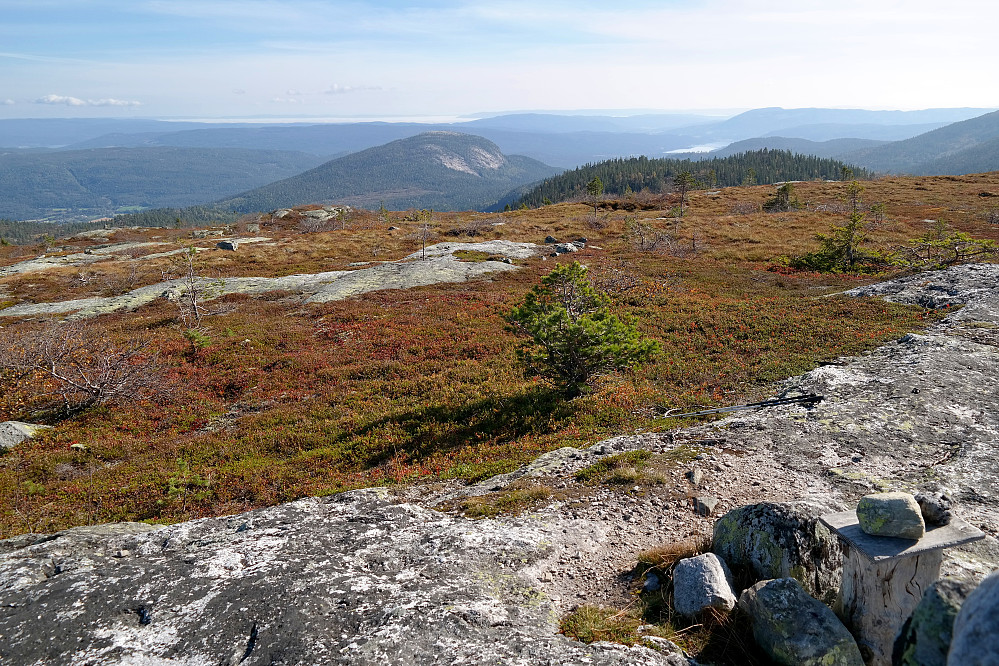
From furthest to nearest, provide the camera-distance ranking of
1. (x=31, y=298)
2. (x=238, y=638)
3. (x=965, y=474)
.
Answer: (x=31, y=298) < (x=965, y=474) < (x=238, y=638)

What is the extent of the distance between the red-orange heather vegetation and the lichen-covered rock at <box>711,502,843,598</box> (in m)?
6.14

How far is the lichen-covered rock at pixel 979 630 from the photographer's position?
2.48 meters

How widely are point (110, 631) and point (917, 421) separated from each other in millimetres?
15750

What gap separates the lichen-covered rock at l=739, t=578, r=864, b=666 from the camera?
4.61 m

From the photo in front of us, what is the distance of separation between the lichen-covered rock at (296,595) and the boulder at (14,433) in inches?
429

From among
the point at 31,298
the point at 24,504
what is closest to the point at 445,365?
the point at 24,504

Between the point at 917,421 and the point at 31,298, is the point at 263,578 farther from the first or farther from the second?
the point at 31,298

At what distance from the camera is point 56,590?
588 cm

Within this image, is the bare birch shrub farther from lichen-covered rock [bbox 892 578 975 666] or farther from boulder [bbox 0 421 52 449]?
lichen-covered rock [bbox 892 578 975 666]

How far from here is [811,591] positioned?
5.84 m

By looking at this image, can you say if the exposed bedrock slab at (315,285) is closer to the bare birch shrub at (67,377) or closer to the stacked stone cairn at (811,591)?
the bare birch shrub at (67,377)

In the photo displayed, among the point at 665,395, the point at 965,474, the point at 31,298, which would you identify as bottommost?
the point at 31,298

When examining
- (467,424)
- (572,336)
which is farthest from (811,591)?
(467,424)

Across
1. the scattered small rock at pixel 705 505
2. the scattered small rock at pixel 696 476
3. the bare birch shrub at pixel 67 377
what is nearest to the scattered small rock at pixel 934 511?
the scattered small rock at pixel 705 505
